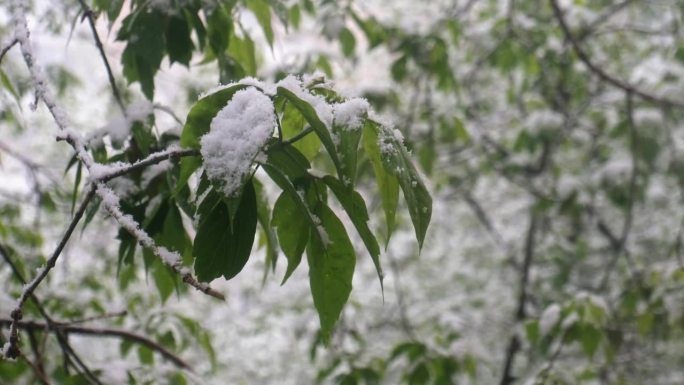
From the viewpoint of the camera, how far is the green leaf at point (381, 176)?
63cm

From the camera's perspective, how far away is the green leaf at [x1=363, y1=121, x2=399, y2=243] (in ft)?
2.07

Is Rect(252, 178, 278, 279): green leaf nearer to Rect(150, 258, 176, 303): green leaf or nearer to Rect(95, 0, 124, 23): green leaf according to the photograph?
Rect(150, 258, 176, 303): green leaf

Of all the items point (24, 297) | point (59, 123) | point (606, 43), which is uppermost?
point (606, 43)

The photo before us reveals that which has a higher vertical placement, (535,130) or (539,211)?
(535,130)

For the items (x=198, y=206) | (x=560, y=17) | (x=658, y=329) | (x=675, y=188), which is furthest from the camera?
(x=675, y=188)

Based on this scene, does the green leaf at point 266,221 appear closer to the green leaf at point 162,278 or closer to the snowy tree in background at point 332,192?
the snowy tree in background at point 332,192

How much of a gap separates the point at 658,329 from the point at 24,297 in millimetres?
2242

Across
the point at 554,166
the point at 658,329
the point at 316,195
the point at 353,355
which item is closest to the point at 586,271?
the point at 554,166

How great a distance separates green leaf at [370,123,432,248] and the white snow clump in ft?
0.37

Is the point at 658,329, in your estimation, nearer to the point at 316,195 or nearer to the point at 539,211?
the point at 539,211

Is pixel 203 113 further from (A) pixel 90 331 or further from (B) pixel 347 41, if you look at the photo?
(B) pixel 347 41

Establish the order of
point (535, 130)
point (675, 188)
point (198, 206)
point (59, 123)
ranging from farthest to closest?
point (675, 188)
point (535, 130)
point (59, 123)
point (198, 206)

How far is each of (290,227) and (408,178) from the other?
A: 0.40 feet

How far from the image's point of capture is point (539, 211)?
283 centimetres
